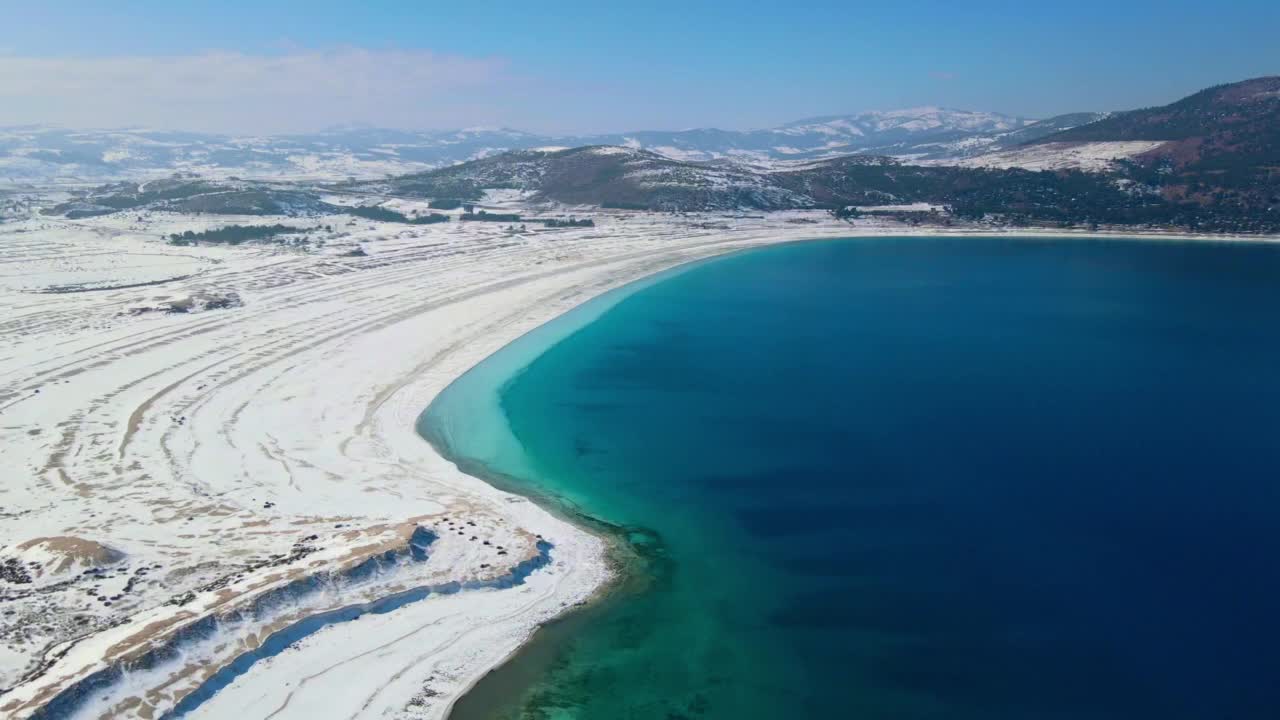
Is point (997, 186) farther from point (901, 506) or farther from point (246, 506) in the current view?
point (246, 506)

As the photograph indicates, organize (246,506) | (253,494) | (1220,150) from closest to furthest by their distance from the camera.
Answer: (246,506), (253,494), (1220,150)

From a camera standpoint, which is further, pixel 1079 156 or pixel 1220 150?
pixel 1079 156

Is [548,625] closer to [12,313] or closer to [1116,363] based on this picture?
[1116,363]

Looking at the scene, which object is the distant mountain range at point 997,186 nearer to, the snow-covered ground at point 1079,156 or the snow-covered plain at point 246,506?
→ the snow-covered ground at point 1079,156

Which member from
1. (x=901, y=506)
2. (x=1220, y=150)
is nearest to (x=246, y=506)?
(x=901, y=506)

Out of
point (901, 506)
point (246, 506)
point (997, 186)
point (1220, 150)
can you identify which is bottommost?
point (246, 506)

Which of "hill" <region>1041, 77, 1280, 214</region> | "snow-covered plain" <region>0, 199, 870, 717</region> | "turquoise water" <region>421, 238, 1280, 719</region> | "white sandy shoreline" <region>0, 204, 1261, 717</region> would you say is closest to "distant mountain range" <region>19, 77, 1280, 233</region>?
"hill" <region>1041, 77, 1280, 214</region>
